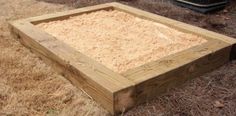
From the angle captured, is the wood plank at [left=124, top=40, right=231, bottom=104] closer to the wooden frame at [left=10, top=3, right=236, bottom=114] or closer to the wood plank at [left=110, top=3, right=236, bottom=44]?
the wooden frame at [left=10, top=3, right=236, bottom=114]

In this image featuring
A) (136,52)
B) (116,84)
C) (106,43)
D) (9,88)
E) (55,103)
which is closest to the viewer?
(116,84)

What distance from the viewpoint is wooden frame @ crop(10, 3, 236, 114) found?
5.34 feet

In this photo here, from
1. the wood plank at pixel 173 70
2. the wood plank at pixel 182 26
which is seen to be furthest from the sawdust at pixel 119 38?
the wood plank at pixel 173 70

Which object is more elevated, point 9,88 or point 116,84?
point 116,84

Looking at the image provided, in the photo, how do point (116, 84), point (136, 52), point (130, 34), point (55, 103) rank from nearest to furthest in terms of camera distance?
point (116, 84)
point (55, 103)
point (136, 52)
point (130, 34)

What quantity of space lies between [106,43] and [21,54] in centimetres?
66

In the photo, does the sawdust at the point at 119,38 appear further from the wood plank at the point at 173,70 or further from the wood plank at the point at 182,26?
the wood plank at the point at 173,70

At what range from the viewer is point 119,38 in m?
2.38

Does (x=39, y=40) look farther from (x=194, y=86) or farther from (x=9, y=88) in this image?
(x=194, y=86)

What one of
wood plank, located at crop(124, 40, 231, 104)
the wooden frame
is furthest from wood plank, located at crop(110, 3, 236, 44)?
wood plank, located at crop(124, 40, 231, 104)

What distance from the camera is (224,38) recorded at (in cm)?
225

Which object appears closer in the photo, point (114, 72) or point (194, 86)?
point (114, 72)

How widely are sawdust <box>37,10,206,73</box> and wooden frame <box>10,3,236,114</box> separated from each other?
13cm

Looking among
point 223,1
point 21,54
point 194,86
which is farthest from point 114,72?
point 223,1
